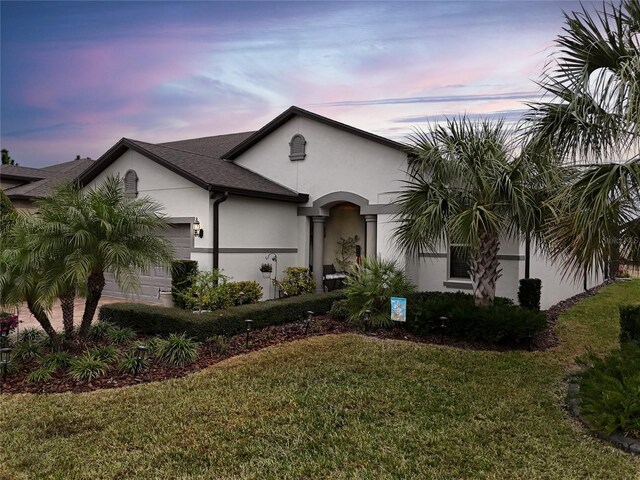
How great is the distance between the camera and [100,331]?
825 cm

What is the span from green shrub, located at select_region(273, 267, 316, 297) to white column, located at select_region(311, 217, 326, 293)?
630 millimetres

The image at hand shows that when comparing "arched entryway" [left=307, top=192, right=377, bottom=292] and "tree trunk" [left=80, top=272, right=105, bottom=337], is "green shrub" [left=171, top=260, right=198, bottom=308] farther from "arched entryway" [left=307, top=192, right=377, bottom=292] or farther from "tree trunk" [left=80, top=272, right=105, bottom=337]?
"arched entryway" [left=307, top=192, right=377, bottom=292]

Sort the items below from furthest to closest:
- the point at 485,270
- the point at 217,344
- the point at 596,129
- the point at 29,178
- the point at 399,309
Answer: the point at 29,178 → the point at 485,270 → the point at 399,309 → the point at 217,344 → the point at 596,129

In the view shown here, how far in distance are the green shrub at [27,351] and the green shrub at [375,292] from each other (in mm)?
5810

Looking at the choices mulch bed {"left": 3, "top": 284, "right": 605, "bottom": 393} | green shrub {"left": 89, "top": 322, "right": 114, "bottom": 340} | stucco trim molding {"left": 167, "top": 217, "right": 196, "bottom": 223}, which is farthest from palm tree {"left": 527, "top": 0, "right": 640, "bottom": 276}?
stucco trim molding {"left": 167, "top": 217, "right": 196, "bottom": 223}

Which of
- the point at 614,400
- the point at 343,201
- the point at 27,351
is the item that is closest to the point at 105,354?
the point at 27,351

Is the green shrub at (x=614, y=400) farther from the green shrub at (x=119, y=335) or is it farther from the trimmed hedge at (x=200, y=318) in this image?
the green shrub at (x=119, y=335)

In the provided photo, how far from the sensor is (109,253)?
262 inches

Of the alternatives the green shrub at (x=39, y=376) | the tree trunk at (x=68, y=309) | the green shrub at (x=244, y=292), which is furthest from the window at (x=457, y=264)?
the green shrub at (x=39, y=376)

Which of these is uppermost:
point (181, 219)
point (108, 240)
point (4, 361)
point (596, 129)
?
point (596, 129)

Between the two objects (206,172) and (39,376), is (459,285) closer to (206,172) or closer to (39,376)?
(206,172)

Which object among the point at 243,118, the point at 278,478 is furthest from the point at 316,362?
the point at 243,118

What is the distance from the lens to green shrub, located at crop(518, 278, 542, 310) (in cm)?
1130

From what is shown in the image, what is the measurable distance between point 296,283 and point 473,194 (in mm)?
5789
